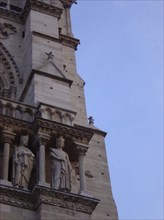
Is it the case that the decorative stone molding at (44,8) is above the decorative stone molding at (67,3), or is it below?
below

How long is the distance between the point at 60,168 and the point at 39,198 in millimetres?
968

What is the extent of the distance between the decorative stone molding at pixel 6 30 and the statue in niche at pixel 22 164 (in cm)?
555

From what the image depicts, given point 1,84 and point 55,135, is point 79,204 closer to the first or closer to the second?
point 55,135

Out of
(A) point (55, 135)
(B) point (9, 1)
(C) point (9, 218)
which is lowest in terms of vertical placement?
(C) point (9, 218)

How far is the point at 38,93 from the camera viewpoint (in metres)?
12.7

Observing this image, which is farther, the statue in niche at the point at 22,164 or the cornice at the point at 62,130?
the cornice at the point at 62,130

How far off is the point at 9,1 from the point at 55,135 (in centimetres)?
773

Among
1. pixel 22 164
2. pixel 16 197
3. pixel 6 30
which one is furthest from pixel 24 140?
pixel 6 30

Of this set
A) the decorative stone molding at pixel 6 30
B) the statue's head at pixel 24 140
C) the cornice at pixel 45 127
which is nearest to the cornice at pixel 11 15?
the decorative stone molding at pixel 6 30

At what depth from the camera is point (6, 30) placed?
53.5 feet

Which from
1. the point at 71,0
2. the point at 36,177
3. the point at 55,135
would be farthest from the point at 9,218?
the point at 71,0

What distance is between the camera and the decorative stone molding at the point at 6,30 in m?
16.0

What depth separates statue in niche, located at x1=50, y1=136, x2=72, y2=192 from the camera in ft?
34.4

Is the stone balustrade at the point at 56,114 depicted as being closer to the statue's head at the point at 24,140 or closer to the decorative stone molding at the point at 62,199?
the statue's head at the point at 24,140
